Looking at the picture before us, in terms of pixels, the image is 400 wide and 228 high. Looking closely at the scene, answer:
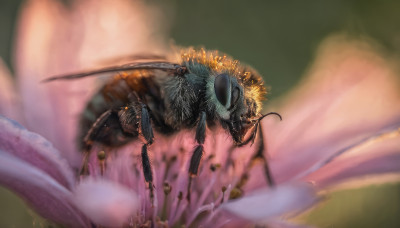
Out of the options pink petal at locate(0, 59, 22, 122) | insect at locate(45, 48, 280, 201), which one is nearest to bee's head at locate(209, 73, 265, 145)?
insect at locate(45, 48, 280, 201)

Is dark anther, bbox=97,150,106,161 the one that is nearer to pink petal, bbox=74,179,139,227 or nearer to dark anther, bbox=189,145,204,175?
dark anther, bbox=189,145,204,175

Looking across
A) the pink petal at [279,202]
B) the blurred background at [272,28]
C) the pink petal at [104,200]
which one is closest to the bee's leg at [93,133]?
the pink petal at [104,200]

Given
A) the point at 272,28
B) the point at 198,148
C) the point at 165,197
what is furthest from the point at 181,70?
the point at 272,28

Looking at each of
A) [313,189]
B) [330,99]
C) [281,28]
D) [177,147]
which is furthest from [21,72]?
[281,28]

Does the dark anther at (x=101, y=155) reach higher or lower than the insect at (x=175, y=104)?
lower

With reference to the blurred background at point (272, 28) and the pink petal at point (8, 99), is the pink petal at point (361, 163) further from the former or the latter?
the pink petal at point (8, 99)

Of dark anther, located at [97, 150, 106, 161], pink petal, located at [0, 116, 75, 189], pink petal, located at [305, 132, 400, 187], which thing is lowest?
pink petal, located at [0, 116, 75, 189]

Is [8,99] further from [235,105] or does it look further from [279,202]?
[279,202]
